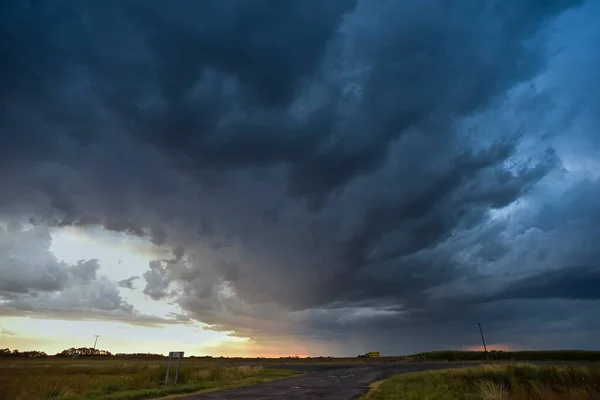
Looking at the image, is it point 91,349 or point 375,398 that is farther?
point 91,349

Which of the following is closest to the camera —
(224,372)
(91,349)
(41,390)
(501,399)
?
(501,399)

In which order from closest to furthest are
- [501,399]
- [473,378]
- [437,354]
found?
[501,399] → [473,378] → [437,354]

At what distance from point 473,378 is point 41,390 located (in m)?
32.1

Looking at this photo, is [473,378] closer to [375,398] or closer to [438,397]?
[438,397]

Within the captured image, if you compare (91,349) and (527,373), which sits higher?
(91,349)

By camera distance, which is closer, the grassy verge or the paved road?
the grassy verge

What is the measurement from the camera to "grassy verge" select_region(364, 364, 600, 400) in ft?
55.0

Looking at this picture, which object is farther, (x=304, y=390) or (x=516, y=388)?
(x=304, y=390)

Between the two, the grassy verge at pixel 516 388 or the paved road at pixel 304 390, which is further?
the paved road at pixel 304 390

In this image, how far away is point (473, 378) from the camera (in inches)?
1121

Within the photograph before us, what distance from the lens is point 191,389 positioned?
84.7 ft

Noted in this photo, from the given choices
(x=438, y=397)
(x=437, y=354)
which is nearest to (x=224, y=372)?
(x=438, y=397)

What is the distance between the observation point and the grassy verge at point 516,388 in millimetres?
16766

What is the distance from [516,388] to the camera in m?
19.8
